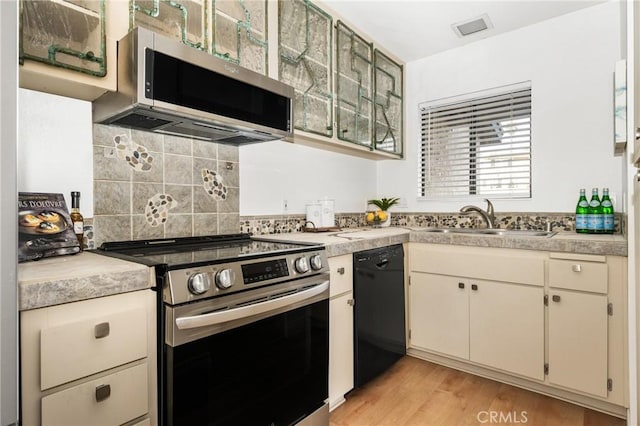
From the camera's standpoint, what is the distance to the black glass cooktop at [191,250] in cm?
119

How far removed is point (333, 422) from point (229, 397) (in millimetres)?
781

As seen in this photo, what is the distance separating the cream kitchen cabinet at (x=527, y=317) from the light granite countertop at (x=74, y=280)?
72.6 inches

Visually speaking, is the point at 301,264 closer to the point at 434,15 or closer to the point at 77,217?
the point at 77,217

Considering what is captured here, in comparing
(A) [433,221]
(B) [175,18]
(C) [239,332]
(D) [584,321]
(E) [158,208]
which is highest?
(B) [175,18]

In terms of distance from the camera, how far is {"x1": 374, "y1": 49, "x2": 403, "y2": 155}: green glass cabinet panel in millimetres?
2740

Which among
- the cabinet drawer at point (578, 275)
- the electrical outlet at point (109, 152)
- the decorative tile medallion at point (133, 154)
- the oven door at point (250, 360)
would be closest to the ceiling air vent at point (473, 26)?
the cabinet drawer at point (578, 275)

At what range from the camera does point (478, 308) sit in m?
2.15

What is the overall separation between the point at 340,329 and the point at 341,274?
29 centimetres

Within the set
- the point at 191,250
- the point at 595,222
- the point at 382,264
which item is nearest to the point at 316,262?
the point at 191,250

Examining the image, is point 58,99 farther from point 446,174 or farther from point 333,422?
point 446,174

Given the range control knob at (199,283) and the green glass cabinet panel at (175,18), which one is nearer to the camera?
the range control knob at (199,283)

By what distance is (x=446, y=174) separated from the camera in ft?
9.80

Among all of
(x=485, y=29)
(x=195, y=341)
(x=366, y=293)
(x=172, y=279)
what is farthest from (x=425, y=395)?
(x=485, y=29)

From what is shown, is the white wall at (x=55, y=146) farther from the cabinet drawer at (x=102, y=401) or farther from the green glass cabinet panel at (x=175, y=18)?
the cabinet drawer at (x=102, y=401)
